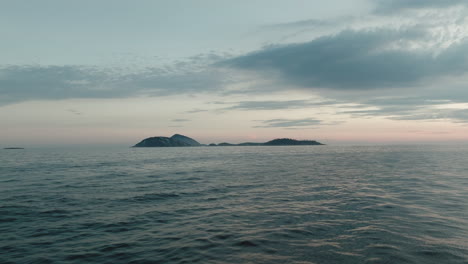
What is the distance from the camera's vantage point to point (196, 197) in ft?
91.5

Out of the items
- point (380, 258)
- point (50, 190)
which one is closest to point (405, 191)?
point (380, 258)

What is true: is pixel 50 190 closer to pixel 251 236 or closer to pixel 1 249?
pixel 1 249

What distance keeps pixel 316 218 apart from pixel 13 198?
2834cm

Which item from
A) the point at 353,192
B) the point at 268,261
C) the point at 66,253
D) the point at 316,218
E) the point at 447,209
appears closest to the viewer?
the point at 268,261

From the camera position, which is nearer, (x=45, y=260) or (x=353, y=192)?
(x=45, y=260)

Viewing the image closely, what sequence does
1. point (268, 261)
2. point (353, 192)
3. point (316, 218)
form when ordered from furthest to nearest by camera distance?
point (353, 192) → point (316, 218) → point (268, 261)

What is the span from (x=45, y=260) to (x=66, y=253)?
0.94m

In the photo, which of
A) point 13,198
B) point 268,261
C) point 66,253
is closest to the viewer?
point 268,261

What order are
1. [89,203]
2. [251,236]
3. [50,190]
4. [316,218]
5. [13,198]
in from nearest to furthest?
[251,236], [316,218], [89,203], [13,198], [50,190]

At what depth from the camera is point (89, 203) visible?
2489 cm

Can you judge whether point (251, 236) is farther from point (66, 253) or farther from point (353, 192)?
point (353, 192)

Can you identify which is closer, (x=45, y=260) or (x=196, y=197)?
(x=45, y=260)

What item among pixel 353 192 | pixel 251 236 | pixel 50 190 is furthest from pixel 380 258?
pixel 50 190

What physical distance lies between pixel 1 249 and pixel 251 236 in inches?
512
